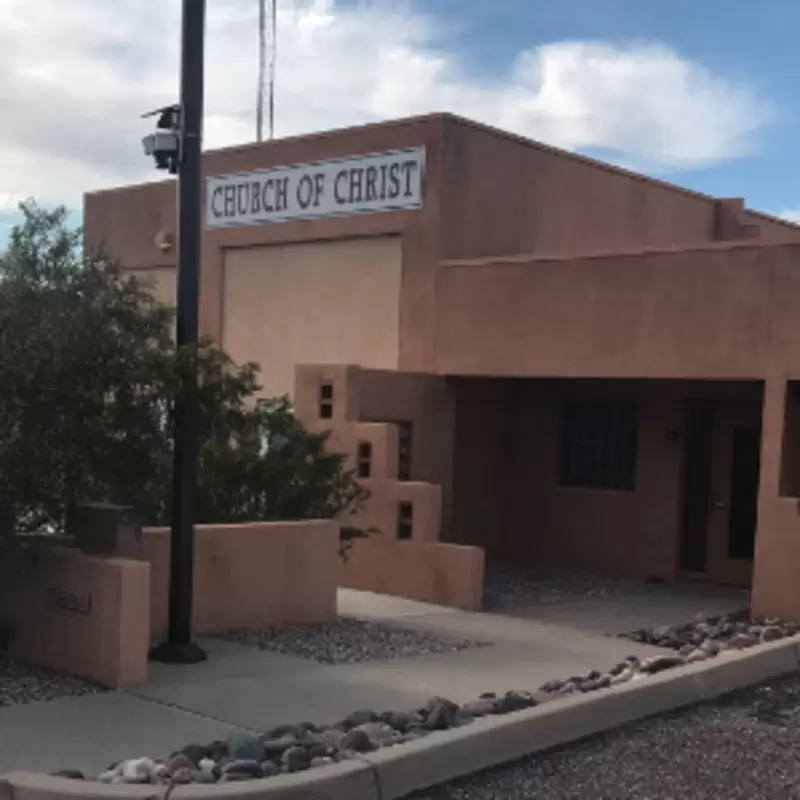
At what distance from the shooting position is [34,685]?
8352 millimetres

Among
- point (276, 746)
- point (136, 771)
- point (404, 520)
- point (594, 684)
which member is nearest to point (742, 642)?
point (594, 684)

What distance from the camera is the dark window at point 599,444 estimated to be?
51.8 ft

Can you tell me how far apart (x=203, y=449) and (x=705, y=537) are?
677cm

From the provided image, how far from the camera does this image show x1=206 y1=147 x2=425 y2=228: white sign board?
51.4 feet

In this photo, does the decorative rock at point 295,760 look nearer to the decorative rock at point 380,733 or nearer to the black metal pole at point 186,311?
the decorative rock at point 380,733

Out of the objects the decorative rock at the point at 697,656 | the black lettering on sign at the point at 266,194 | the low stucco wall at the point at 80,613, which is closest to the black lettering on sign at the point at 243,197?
the black lettering on sign at the point at 266,194

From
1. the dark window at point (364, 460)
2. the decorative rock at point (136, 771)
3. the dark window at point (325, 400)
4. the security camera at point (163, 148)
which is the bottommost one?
the decorative rock at point (136, 771)

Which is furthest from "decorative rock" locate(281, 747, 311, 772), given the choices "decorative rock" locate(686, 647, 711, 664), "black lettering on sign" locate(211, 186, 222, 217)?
"black lettering on sign" locate(211, 186, 222, 217)

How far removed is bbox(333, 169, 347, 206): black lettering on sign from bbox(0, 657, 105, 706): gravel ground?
9059mm

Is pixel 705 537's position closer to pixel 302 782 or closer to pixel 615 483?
pixel 615 483

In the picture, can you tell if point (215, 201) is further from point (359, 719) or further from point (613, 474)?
point (359, 719)

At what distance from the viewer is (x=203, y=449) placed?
11898 mm

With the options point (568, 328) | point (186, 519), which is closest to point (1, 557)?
point (186, 519)

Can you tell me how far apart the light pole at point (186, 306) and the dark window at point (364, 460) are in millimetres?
4617
